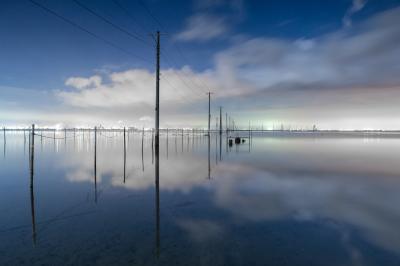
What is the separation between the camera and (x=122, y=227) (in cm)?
787

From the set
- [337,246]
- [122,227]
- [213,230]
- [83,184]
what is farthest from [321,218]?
[83,184]

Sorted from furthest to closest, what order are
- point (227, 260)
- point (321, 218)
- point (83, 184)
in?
1. point (83, 184)
2. point (321, 218)
3. point (227, 260)

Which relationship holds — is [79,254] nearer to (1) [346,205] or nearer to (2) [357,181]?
(1) [346,205]

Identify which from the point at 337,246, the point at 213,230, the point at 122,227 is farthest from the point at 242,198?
the point at 122,227

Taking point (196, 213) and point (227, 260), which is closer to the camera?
point (227, 260)

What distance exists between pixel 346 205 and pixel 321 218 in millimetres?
2607

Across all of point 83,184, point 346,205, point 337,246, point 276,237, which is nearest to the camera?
point 337,246

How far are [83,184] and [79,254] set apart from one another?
9.85 metres

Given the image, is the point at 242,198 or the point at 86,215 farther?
the point at 242,198

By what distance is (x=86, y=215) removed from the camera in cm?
914

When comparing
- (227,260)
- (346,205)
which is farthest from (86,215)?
(346,205)

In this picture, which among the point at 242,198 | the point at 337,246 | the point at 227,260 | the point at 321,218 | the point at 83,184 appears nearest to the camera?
the point at 227,260

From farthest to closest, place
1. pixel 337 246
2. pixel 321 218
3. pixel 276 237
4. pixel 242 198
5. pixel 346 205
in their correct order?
pixel 242 198 → pixel 346 205 → pixel 321 218 → pixel 276 237 → pixel 337 246

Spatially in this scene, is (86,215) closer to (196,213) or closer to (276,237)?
(196,213)
